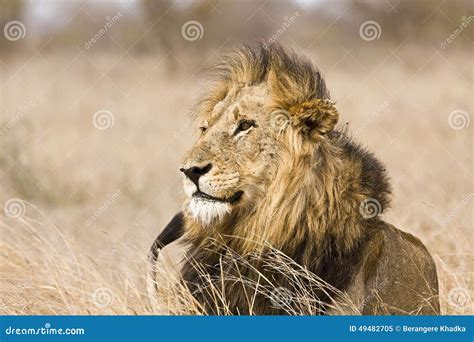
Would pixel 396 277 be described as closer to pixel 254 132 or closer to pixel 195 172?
pixel 254 132

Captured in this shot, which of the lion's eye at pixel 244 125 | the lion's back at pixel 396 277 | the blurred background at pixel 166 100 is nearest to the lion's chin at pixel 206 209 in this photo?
the lion's eye at pixel 244 125

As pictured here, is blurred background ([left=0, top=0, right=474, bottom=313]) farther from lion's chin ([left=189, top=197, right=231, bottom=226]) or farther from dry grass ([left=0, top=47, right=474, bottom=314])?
lion's chin ([left=189, top=197, right=231, bottom=226])

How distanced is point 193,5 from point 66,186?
6498 mm

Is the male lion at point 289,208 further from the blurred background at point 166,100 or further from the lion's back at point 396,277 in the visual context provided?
the blurred background at point 166,100

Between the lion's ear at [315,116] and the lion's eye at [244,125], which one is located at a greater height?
the lion's ear at [315,116]

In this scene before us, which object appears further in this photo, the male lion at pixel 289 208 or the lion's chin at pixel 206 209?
the male lion at pixel 289 208

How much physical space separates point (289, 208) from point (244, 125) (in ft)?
1.78

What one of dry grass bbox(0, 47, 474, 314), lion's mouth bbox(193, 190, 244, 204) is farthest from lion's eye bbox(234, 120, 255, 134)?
dry grass bbox(0, 47, 474, 314)

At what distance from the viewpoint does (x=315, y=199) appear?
234 inches

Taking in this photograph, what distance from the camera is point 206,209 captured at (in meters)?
5.71

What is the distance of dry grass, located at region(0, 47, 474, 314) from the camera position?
680 centimetres

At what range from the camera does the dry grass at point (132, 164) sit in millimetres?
6797

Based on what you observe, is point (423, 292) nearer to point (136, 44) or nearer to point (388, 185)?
point (388, 185)

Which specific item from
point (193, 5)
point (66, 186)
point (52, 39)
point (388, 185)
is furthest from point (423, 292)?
point (52, 39)
